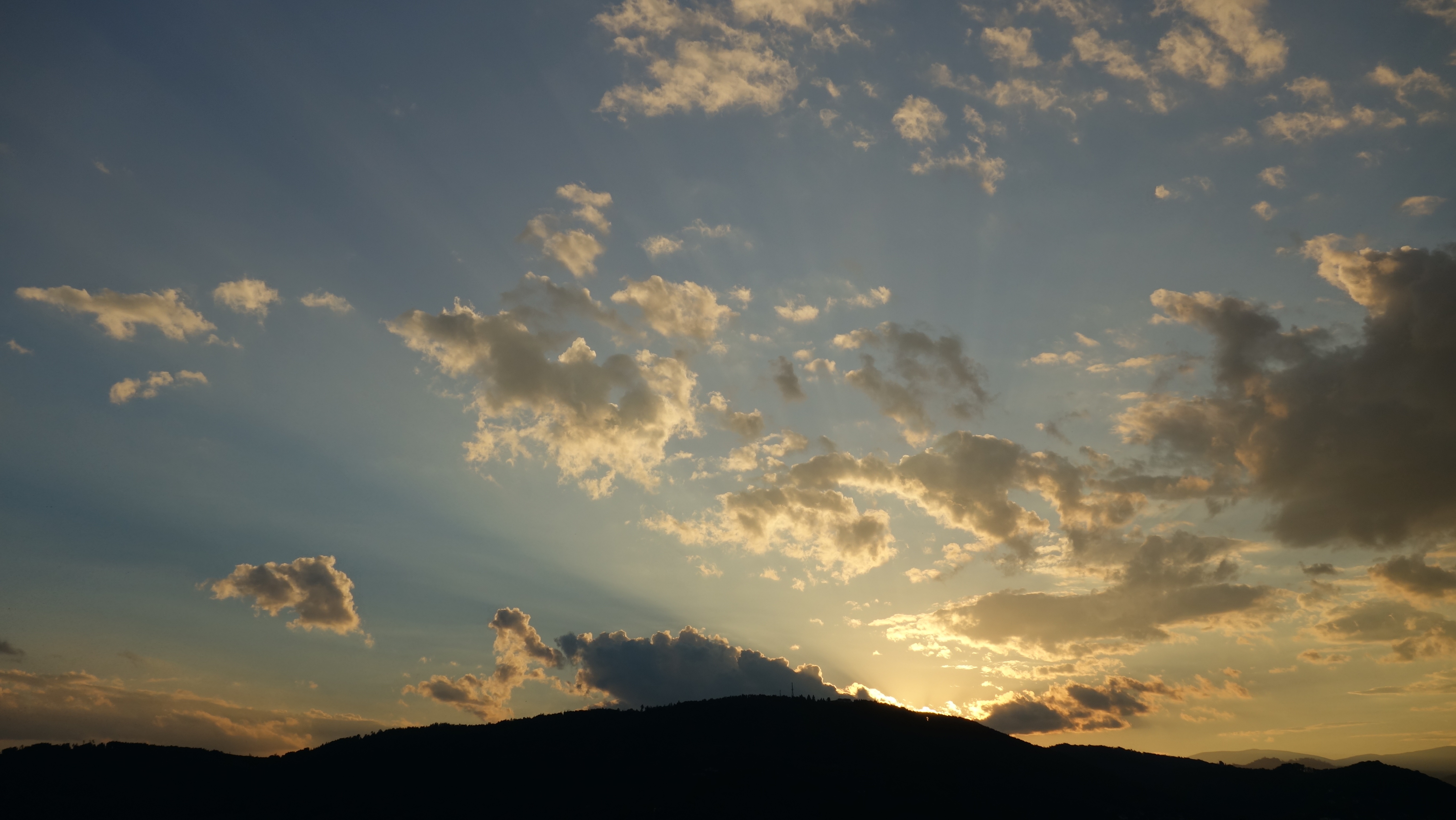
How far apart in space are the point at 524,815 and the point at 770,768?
46.3 metres

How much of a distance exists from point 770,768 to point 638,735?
3927cm

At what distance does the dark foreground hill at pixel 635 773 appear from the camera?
13488 centimetres

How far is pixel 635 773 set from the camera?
148 metres

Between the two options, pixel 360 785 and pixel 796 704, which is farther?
pixel 796 704

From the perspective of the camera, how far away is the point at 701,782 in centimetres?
13838

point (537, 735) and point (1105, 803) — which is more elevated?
point (537, 735)

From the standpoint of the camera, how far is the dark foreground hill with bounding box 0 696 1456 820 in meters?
135

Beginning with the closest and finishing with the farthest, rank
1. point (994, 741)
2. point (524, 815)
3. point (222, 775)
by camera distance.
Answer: point (524, 815)
point (222, 775)
point (994, 741)

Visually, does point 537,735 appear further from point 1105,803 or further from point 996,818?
point 1105,803

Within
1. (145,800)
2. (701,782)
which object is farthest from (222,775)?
(701,782)

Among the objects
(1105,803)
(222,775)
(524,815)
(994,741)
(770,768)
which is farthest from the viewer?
(994,741)

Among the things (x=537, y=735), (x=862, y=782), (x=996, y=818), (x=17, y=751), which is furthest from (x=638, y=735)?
(x=17, y=751)

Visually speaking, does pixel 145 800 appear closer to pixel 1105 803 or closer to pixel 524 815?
pixel 524 815

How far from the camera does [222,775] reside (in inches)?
6437
